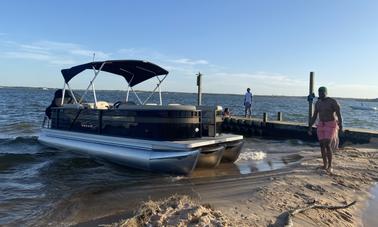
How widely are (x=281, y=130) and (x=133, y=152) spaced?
10.2 m

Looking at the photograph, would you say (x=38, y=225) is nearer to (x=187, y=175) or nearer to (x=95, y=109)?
(x=187, y=175)

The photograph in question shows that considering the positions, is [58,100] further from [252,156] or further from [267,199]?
[267,199]

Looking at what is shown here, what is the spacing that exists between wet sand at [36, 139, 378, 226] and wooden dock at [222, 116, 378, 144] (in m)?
5.11

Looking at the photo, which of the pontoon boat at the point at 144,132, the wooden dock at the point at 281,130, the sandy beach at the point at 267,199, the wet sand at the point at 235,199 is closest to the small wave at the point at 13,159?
the pontoon boat at the point at 144,132

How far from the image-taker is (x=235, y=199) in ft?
22.2

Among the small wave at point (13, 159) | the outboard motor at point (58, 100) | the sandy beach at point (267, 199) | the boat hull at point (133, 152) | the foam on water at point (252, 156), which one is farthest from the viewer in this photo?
the outboard motor at point (58, 100)

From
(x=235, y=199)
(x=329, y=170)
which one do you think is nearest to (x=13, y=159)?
(x=235, y=199)

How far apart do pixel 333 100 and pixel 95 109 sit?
5849 mm

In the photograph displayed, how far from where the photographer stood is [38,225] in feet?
19.6

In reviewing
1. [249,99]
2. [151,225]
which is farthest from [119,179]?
[249,99]

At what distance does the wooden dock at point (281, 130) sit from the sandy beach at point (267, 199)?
475 cm

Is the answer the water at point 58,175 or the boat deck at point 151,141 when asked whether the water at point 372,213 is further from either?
the boat deck at point 151,141

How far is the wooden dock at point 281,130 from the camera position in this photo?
1518 centimetres

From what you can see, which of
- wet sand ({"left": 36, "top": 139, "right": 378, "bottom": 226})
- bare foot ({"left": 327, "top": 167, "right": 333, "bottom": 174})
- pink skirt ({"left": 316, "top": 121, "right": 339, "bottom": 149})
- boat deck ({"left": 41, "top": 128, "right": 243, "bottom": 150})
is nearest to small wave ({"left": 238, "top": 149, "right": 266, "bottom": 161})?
boat deck ({"left": 41, "top": 128, "right": 243, "bottom": 150})
